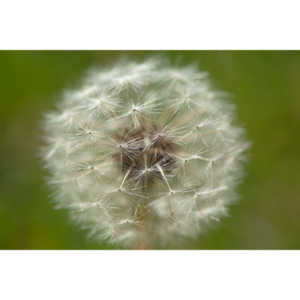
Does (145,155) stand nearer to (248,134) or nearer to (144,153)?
(144,153)

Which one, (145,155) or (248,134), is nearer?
(145,155)

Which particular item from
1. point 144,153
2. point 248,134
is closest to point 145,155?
point 144,153

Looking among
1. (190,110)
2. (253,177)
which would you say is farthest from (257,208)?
(190,110)

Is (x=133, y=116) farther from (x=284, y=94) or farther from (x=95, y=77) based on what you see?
(x=284, y=94)

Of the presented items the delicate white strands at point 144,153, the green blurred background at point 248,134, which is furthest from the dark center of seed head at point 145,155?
the green blurred background at point 248,134

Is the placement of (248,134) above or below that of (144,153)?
above

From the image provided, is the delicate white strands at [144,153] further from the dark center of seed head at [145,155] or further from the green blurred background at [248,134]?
the green blurred background at [248,134]

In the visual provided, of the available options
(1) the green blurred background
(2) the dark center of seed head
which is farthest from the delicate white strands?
(1) the green blurred background
